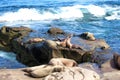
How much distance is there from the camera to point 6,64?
16172 millimetres

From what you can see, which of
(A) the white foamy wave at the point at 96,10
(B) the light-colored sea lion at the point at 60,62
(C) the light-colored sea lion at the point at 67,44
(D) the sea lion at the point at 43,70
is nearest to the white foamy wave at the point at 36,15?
(A) the white foamy wave at the point at 96,10

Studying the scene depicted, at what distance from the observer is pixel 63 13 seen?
35.5m

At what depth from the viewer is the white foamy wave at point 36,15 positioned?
32697 millimetres

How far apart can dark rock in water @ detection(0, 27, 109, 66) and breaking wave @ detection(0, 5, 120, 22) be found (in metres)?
14.2

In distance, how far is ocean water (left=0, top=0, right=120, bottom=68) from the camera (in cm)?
2866

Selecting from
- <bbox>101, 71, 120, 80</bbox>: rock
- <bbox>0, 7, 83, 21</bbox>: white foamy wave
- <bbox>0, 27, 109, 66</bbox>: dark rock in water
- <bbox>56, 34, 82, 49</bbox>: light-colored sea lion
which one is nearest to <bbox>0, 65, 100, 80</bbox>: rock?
<bbox>101, 71, 120, 80</bbox>: rock

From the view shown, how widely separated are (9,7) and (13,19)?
15.9 ft

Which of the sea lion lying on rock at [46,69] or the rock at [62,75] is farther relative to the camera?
the sea lion lying on rock at [46,69]

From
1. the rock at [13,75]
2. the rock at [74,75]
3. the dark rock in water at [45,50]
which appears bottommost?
the dark rock in water at [45,50]

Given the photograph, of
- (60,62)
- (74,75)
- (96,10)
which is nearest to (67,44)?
(60,62)

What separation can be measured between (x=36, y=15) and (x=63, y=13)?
9.64 feet

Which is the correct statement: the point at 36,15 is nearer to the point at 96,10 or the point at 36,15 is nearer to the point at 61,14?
the point at 61,14

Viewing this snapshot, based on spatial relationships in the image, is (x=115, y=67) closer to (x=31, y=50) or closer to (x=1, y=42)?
(x=31, y=50)

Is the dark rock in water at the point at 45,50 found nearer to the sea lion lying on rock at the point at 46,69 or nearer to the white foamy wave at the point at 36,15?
the sea lion lying on rock at the point at 46,69
